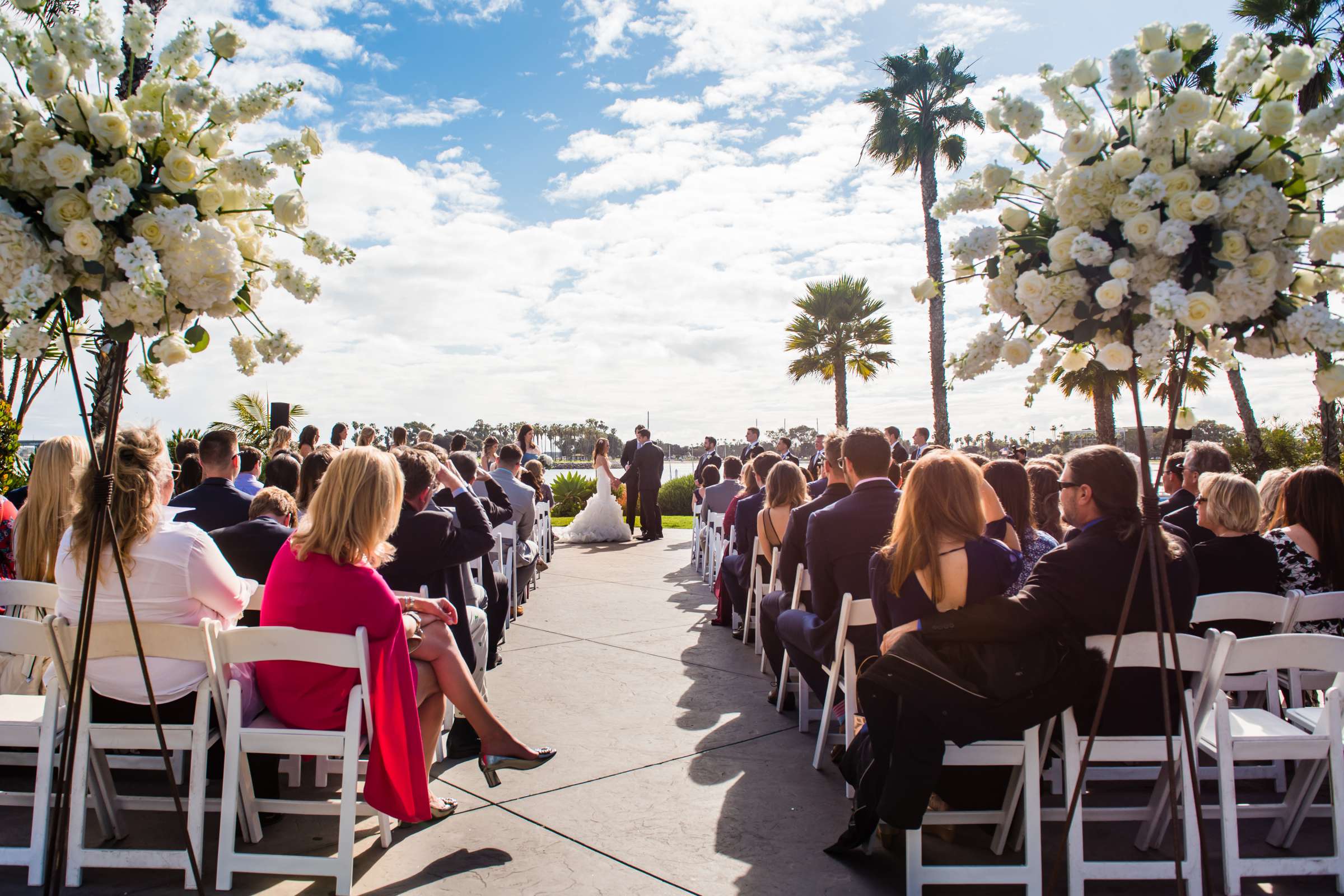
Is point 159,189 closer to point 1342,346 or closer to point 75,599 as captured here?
point 75,599

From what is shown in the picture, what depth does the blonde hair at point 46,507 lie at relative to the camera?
3955 mm

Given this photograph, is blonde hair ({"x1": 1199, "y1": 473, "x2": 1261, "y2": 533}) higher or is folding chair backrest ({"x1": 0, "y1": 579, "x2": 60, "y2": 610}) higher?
blonde hair ({"x1": 1199, "y1": 473, "x2": 1261, "y2": 533})

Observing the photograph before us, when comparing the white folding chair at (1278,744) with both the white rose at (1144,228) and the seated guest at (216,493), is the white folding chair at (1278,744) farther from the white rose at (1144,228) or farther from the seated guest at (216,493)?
the seated guest at (216,493)

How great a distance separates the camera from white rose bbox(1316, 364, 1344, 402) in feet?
7.88

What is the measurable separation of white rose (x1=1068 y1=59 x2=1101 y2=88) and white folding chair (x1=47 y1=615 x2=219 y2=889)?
3449 millimetres

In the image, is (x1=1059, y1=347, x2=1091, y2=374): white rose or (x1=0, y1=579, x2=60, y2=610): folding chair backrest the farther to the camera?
(x1=0, y1=579, x2=60, y2=610): folding chair backrest

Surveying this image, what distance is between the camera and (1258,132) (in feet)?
8.05

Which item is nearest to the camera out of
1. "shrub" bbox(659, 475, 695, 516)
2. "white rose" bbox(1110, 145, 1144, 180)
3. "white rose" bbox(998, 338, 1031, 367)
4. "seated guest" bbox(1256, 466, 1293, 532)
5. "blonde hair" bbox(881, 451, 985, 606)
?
"white rose" bbox(1110, 145, 1144, 180)

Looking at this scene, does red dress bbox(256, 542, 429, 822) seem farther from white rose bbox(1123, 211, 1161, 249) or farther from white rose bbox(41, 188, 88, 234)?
white rose bbox(1123, 211, 1161, 249)

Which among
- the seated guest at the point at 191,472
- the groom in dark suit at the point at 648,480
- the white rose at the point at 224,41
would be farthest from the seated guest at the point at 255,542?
the groom in dark suit at the point at 648,480

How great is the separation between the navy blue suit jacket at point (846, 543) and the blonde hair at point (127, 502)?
9.79 ft

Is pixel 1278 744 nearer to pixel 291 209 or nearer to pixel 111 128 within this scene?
pixel 291 209

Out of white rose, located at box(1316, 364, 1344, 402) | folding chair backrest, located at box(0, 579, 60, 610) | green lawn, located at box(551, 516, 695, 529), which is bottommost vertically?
green lawn, located at box(551, 516, 695, 529)

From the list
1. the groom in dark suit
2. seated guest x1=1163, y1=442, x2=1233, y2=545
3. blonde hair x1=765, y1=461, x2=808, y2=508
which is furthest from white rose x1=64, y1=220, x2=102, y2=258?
the groom in dark suit
